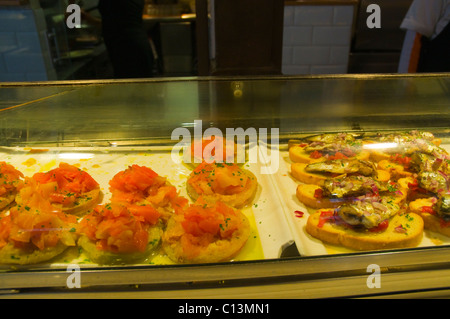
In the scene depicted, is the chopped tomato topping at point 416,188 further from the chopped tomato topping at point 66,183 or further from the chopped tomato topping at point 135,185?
the chopped tomato topping at point 66,183

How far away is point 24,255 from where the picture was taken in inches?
58.9

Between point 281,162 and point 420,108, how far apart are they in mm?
995

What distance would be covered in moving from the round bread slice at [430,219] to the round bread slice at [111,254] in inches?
52.0

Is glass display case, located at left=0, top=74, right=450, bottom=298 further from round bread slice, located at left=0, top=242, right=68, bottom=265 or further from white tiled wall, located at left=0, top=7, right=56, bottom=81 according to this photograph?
white tiled wall, located at left=0, top=7, right=56, bottom=81

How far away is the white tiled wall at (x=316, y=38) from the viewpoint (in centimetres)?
512

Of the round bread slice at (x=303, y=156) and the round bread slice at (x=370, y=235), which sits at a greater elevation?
the round bread slice at (x=303, y=156)

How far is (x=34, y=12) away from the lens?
432 centimetres

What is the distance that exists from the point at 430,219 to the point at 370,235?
371 mm

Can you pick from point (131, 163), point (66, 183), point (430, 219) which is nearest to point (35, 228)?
point (66, 183)

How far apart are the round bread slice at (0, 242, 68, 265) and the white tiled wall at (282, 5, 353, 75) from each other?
457cm

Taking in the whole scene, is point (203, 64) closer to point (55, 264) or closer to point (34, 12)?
point (55, 264)

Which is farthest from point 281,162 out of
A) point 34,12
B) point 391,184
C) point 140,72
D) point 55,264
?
point 34,12

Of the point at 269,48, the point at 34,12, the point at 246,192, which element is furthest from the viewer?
the point at 34,12

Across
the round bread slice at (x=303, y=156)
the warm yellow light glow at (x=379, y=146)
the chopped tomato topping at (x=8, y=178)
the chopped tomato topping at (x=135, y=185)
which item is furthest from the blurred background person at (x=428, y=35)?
the chopped tomato topping at (x=8, y=178)
